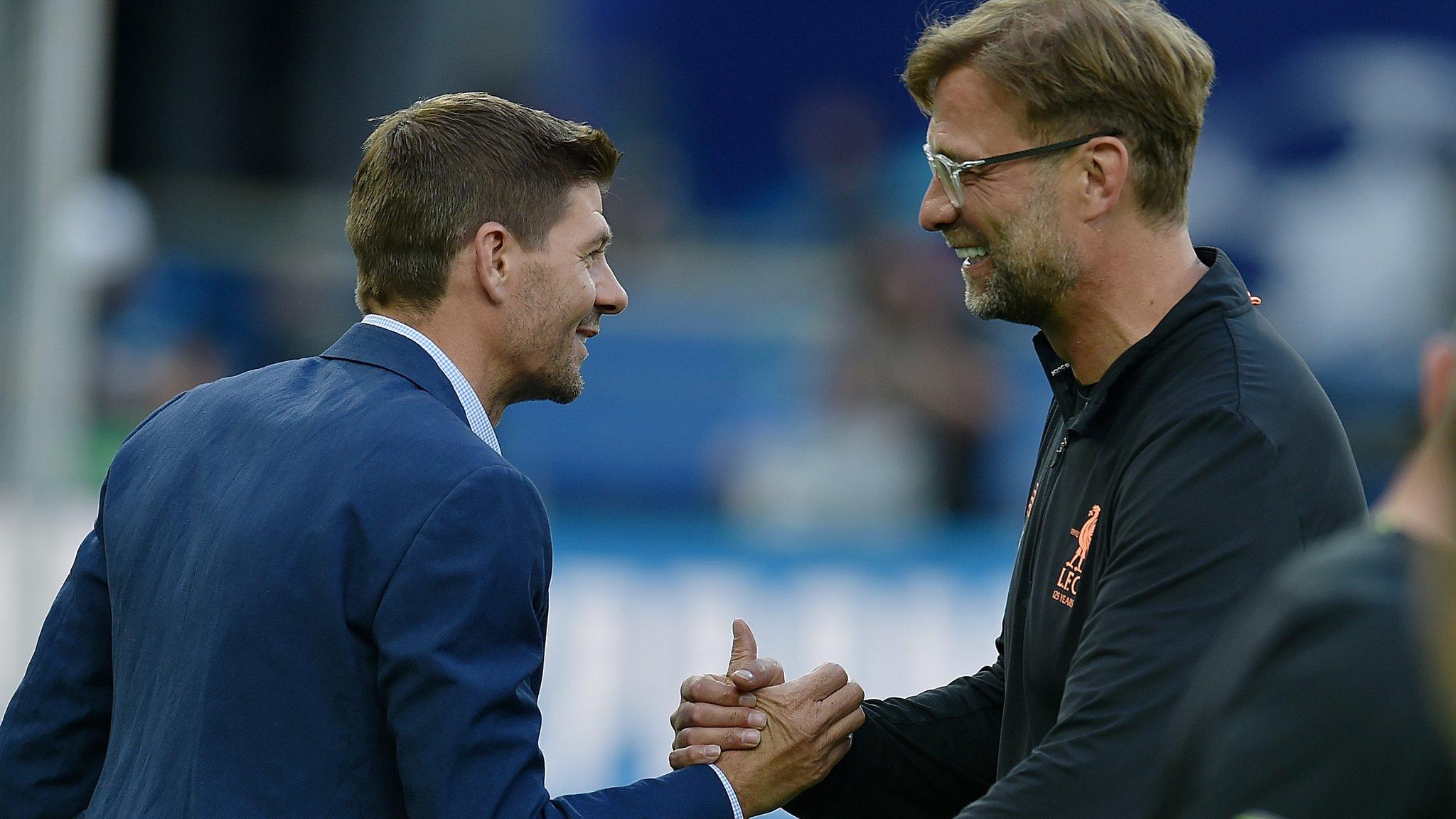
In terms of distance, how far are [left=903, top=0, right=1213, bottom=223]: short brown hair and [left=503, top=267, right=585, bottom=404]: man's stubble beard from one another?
843 mm

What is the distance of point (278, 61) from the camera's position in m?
12.9

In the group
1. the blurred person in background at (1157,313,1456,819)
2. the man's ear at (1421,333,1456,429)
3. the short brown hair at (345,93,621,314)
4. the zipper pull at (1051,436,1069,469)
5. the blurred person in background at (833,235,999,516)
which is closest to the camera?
the blurred person in background at (1157,313,1456,819)

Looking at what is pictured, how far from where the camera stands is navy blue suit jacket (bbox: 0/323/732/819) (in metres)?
2.31

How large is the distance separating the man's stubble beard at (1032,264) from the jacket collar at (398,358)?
0.88m

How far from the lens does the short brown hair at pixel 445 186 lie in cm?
273

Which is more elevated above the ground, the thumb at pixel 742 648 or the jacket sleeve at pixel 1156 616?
the jacket sleeve at pixel 1156 616

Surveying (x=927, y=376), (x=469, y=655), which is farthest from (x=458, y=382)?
(x=927, y=376)

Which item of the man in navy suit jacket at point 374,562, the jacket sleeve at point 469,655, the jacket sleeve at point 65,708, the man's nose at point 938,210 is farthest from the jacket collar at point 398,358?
the man's nose at point 938,210

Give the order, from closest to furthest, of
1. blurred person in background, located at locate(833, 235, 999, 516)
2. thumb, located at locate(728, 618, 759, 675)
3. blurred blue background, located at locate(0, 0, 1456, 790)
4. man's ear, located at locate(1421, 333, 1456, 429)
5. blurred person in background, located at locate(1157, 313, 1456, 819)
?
blurred person in background, located at locate(1157, 313, 1456, 819) < man's ear, located at locate(1421, 333, 1456, 429) < thumb, located at locate(728, 618, 759, 675) < blurred blue background, located at locate(0, 0, 1456, 790) < blurred person in background, located at locate(833, 235, 999, 516)

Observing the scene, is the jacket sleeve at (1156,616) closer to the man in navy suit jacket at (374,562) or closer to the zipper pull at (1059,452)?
the zipper pull at (1059,452)

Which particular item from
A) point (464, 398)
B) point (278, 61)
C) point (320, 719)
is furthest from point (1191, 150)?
point (278, 61)

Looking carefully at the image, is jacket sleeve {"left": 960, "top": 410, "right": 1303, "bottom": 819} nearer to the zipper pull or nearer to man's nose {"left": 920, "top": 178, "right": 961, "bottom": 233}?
the zipper pull

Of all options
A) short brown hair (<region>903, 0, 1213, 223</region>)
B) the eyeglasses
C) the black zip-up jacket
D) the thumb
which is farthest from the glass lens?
the thumb

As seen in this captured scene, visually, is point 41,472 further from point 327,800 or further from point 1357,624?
point 1357,624
